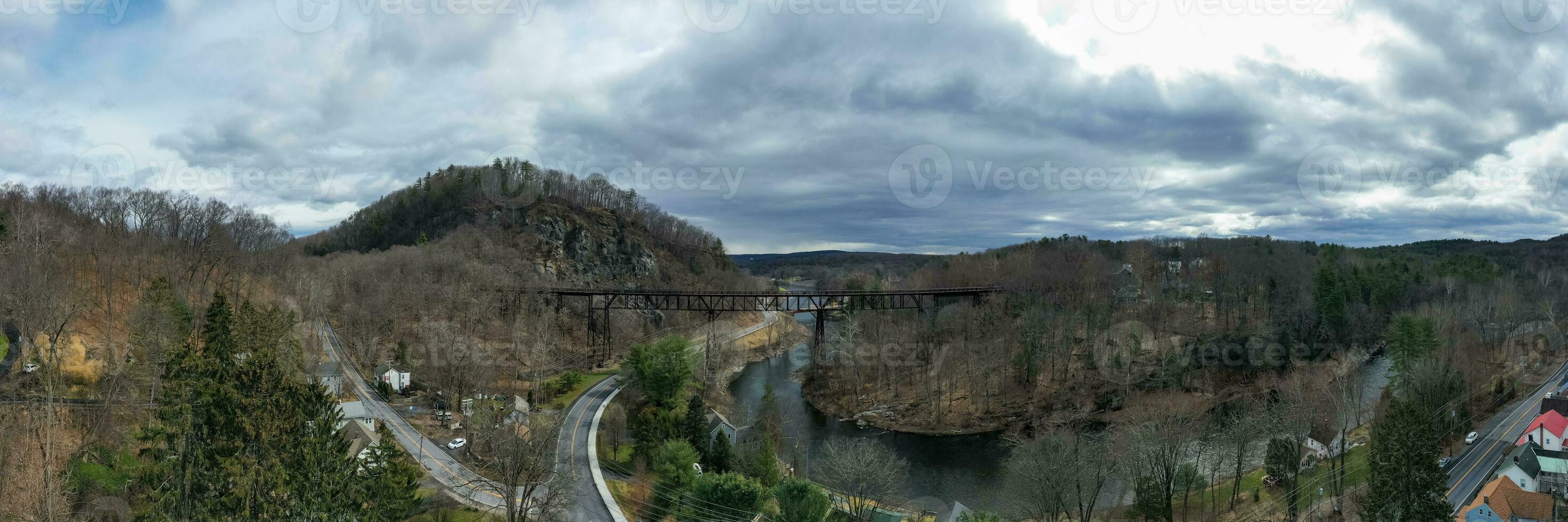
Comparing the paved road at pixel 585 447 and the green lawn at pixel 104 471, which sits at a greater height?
the green lawn at pixel 104 471

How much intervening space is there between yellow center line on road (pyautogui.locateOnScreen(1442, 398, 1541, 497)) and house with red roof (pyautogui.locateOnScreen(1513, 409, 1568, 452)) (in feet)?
5.79

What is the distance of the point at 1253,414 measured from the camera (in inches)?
1521

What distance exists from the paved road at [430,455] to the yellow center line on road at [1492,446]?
1453 inches

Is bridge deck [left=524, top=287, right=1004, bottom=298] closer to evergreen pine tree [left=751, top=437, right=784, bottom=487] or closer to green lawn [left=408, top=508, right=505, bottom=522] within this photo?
evergreen pine tree [left=751, top=437, right=784, bottom=487]

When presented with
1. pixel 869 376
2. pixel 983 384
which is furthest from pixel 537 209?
pixel 983 384

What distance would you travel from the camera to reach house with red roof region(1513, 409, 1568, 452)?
3353 centimetres

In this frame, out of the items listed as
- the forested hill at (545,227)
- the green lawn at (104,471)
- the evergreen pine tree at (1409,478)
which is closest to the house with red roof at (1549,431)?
Result: the evergreen pine tree at (1409,478)

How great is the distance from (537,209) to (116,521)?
73.1m

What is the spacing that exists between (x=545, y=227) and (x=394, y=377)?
4778 centimetres

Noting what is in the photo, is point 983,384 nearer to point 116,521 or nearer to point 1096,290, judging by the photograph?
point 1096,290

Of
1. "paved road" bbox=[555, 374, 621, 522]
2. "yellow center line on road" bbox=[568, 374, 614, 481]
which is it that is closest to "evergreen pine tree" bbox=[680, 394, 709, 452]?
"paved road" bbox=[555, 374, 621, 522]

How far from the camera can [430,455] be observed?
32031 mm

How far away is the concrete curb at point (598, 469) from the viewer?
27.3m

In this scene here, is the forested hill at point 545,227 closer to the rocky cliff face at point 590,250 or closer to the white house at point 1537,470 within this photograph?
the rocky cliff face at point 590,250
